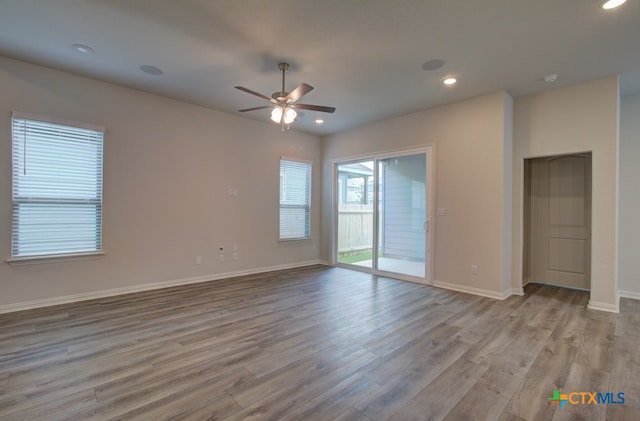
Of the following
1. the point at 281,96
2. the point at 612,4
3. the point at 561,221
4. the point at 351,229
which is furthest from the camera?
the point at 351,229

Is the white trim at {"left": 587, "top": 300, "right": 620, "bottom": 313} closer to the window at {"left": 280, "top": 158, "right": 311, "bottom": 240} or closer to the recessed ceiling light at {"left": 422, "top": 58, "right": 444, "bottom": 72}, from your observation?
the recessed ceiling light at {"left": 422, "top": 58, "right": 444, "bottom": 72}

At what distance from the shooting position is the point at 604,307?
3650 millimetres

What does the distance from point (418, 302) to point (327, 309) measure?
1238 millimetres

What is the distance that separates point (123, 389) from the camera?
202 centimetres

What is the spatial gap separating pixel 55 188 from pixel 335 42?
3.76m

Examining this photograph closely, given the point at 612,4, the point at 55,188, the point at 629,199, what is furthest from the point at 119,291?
the point at 629,199

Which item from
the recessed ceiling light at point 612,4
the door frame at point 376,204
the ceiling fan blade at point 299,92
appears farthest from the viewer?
the door frame at point 376,204

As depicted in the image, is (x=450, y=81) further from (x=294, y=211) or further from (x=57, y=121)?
(x=57, y=121)

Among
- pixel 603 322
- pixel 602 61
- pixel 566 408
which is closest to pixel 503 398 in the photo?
pixel 566 408

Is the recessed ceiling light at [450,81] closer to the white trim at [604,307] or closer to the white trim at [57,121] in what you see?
the white trim at [604,307]

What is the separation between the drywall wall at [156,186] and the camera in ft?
11.6

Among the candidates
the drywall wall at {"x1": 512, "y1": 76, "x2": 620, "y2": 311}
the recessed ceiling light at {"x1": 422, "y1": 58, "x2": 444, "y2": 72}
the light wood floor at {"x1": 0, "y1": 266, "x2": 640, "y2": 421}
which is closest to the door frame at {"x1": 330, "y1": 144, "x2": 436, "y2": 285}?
the light wood floor at {"x1": 0, "y1": 266, "x2": 640, "y2": 421}

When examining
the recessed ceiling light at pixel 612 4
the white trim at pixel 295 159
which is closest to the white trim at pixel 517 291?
the recessed ceiling light at pixel 612 4

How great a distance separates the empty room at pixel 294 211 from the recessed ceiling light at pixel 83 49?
6 cm
